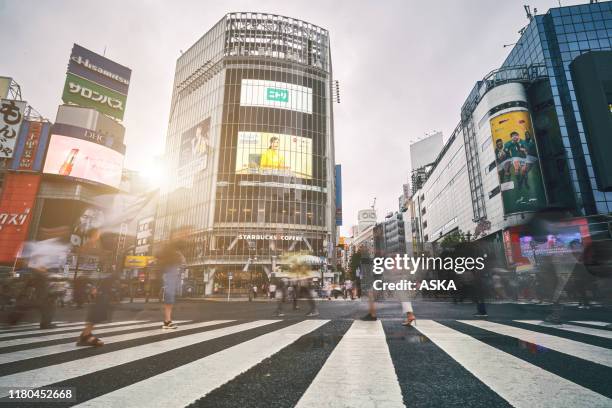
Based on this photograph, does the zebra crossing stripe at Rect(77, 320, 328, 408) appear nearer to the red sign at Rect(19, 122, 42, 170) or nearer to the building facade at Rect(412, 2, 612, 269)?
the building facade at Rect(412, 2, 612, 269)

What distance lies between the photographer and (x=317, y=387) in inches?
79.1

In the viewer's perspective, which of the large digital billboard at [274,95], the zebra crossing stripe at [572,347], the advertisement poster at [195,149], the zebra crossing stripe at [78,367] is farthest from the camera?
the large digital billboard at [274,95]

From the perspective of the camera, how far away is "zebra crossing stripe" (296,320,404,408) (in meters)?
1.72

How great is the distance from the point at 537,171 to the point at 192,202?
4943cm

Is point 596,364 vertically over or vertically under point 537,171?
under

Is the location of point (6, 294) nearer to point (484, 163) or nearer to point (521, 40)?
point (484, 163)

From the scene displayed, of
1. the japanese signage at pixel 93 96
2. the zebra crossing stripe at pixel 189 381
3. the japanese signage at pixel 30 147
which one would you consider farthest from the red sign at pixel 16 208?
the zebra crossing stripe at pixel 189 381

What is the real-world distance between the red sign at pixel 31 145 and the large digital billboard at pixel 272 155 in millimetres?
29612

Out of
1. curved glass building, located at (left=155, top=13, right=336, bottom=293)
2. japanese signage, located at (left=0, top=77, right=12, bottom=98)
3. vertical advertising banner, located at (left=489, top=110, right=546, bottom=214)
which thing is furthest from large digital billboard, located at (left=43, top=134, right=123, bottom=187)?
vertical advertising banner, located at (left=489, top=110, right=546, bottom=214)

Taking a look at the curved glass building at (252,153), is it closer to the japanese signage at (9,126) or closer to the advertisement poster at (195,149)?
the advertisement poster at (195,149)

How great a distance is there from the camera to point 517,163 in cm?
3784

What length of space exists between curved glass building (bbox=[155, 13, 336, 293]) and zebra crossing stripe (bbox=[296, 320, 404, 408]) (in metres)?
40.3

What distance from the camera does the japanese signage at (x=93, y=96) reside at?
150 ft

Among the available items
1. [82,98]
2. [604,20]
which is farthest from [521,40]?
[82,98]
